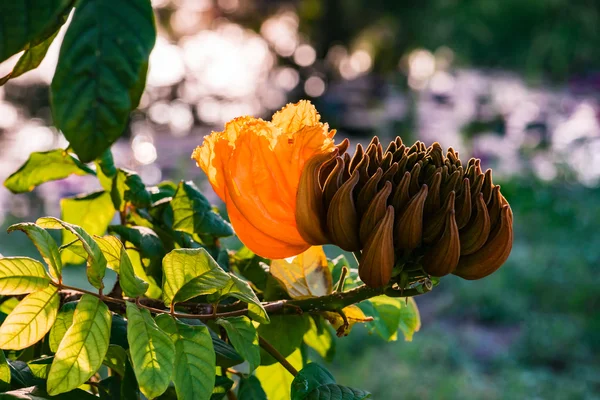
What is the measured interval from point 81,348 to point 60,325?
4 cm

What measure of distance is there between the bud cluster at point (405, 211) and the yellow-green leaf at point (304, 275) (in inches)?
2.5

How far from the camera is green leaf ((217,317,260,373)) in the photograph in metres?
0.44

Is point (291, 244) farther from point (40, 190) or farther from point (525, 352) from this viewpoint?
point (40, 190)

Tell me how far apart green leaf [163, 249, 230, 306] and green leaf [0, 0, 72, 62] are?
172 millimetres

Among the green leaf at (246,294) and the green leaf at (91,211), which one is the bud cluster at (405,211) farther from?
the green leaf at (91,211)

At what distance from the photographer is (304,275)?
550mm

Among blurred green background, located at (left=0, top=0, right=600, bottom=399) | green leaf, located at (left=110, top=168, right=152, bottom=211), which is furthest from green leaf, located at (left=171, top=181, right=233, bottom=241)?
blurred green background, located at (left=0, top=0, right=600, bottom=399)

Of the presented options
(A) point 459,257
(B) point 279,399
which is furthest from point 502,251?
(B) point 279,399

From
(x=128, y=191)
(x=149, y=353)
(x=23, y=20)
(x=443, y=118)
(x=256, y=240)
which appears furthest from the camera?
(x=443, y=118)

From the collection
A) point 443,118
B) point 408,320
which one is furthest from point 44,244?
point 443,118

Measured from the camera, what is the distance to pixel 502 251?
476 mm

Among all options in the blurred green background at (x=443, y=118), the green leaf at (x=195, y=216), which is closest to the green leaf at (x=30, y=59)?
the green leaf at (x=195, y=216)

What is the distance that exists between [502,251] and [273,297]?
0.59ft

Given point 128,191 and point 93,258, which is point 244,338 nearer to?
point 93,258
